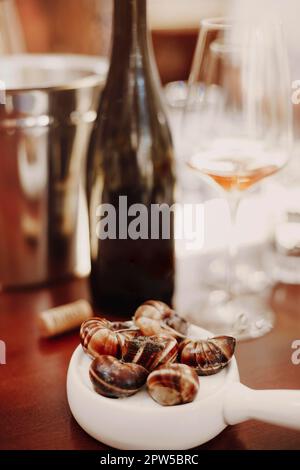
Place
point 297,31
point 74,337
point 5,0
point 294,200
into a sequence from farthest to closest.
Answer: point 297,31
point 5,0
point 294,200
point 74,337

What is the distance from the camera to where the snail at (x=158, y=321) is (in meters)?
0.61

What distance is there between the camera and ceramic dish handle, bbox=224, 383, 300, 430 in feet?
A: 1.71

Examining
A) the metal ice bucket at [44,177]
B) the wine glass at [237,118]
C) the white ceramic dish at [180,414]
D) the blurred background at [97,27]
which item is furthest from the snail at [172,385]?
the blurred background at [97,27]

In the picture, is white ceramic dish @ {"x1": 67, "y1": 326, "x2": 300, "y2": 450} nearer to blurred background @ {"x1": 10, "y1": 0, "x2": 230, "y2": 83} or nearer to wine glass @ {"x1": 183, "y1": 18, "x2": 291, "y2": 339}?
wine glass @ {"x1": 183, "y1": 18, "x2": 291, "y2": 339}

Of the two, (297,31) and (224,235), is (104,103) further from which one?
(297,31)

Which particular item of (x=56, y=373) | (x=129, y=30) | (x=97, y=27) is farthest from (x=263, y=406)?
(x=97, y=27)

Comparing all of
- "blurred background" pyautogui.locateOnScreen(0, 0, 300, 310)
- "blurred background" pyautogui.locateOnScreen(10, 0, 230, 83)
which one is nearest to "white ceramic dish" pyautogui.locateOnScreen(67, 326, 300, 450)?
"blurred background" pyautogui.locateOnScreen(0, 0, 300, 310)

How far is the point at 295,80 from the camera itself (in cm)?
78

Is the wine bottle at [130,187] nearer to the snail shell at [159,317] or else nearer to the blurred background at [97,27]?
the snail shell at [159,317]

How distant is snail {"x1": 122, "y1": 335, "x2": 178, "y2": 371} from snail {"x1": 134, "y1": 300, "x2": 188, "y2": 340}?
0.12ft

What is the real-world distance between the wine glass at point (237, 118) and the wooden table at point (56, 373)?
0.12 ft

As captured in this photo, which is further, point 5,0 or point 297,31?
point 297,31

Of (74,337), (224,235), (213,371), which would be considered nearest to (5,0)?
(224,235)
